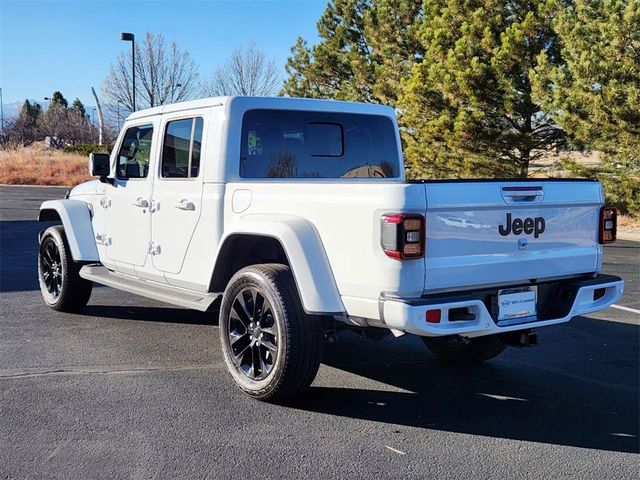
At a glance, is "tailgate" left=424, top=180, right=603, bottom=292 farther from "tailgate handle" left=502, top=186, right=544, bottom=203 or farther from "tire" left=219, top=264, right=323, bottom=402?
"tire" left=219, top=264, right=323, bottom=402

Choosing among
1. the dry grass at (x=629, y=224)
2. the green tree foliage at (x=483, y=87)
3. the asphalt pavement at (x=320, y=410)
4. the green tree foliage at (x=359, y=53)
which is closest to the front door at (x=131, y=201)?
the asphalt pavement at (x=320, y=410)

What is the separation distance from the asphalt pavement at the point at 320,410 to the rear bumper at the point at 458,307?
61 cm

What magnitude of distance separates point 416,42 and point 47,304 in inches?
699

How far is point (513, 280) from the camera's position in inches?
172

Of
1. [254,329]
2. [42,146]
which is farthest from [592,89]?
[42,146]

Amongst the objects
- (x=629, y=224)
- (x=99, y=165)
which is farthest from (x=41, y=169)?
(x=99, y=165)

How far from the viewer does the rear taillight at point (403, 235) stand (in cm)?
384

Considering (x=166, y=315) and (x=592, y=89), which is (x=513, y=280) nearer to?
(x=166, y=315)

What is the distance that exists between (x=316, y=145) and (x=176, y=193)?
116 cm

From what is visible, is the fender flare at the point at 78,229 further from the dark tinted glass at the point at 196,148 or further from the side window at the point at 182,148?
the dark tinted glass at the point at 196,148

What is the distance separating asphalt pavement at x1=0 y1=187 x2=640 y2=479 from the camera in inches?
146

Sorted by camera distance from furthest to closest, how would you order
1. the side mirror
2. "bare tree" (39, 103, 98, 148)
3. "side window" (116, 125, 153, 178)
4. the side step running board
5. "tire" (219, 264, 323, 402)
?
"bare tree" (39, 103, 98, 148)
the side mirror
"side window" (116, 125, 153, 178)
the side step running board
"tire" (219, 264, 323, 402)

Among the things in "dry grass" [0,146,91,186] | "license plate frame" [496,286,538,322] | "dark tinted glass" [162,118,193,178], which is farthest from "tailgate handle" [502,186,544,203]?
"dry grass" [0,146,91,186]

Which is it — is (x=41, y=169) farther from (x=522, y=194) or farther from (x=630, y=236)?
(x=522, y=194)
